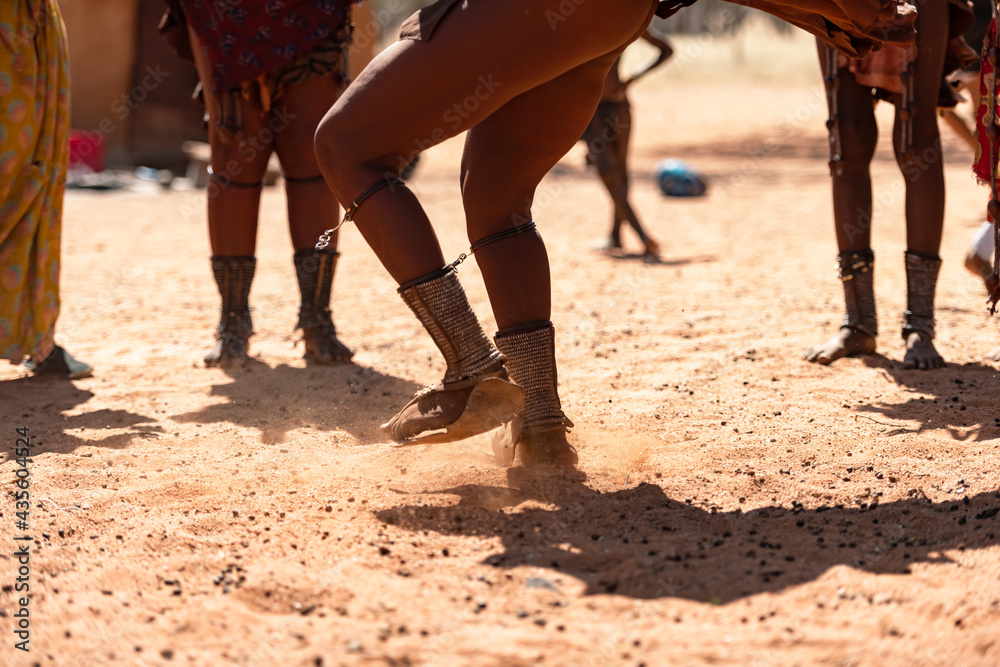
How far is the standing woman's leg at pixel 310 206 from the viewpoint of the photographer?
11.5ft

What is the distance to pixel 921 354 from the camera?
336 cm

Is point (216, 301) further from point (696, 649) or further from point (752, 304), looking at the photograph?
point (696, 649)

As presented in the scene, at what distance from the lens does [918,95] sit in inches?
130

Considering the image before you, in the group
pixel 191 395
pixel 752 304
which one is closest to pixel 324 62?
pixel 191 395

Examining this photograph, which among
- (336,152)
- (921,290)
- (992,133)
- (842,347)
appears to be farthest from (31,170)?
(921,290)

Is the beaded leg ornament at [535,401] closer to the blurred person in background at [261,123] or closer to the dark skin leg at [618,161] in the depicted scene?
the blurred person in background at [261,123]

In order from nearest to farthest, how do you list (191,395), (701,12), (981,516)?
(981,516) → (191,395) → (701,12)

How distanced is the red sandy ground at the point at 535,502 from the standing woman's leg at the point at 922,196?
0.50 feet

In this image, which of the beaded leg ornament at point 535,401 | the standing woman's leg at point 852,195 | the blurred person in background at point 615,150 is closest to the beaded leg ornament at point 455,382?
the beaded leg ornament at point 535,401

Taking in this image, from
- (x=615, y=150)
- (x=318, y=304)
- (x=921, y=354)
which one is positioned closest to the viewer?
(x=921, y=354)

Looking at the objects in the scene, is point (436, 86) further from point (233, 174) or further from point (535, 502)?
point (233, 174)

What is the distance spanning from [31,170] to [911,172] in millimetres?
3041

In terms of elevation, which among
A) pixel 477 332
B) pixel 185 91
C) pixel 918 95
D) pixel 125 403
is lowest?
pixel 125 403

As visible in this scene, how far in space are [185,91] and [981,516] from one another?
40.2ft
